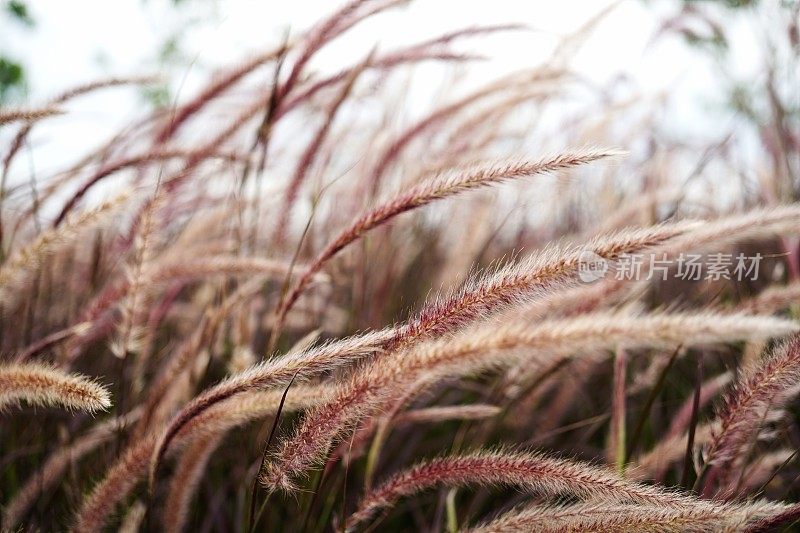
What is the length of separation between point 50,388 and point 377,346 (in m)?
0.39

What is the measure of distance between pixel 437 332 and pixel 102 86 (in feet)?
3.17

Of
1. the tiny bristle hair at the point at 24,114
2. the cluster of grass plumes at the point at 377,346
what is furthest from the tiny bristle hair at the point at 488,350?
the tiny bristle hair at the point at 24,114

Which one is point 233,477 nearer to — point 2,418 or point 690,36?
point 2,418

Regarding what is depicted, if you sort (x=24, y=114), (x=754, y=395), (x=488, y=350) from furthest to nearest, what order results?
(x=24, y=114) < (x=754, y=395) < (x=488, y=350)

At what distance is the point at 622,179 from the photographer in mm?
2945

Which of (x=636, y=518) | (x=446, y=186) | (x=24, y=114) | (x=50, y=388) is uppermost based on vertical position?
(x=24, y=114)

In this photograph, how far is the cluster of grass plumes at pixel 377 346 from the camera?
74cm

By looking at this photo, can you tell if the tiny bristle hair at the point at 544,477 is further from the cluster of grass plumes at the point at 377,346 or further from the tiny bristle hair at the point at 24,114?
the tiny bristle hair at the point at 24,114

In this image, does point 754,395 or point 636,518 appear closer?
point 636,518

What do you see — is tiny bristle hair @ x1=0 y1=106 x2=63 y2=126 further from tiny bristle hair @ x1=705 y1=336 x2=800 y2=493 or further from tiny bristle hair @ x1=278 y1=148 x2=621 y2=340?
tiny bristle hair @ x1=705 y1=336 x2=800 y2=493

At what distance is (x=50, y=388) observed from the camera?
80 centimetres

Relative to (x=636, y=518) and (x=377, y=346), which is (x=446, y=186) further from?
(x=636, y=518)

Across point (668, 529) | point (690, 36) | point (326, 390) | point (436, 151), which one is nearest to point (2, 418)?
point (326, 390)

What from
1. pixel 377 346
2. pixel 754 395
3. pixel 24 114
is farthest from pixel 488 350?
pixel 24 114
